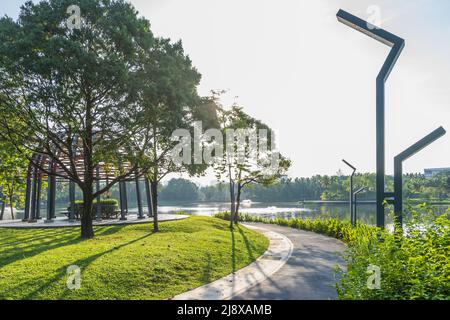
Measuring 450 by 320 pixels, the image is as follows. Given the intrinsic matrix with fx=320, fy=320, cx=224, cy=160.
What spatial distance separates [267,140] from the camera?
27.7 metres

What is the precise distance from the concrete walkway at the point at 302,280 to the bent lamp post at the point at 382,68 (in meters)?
1.61

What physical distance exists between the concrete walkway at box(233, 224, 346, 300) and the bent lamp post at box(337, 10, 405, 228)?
161 centimetres

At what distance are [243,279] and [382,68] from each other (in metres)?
6.85

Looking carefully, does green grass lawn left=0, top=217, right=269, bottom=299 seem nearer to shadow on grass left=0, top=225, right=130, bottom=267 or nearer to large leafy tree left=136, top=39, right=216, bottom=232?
shadow on grass left=0, top=225, right=130, bottom=267

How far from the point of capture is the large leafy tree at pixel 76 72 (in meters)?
11.1

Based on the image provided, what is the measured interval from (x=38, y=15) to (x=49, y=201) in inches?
551

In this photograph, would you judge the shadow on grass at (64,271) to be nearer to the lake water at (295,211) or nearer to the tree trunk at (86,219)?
the tree trunk at (86,219)

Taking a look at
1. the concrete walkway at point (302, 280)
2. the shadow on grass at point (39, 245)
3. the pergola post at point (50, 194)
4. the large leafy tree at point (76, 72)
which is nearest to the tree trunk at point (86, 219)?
the shadow on grass at point (39, 245)

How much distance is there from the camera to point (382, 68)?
596 centimetres

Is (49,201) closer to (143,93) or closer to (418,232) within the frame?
(143,93)

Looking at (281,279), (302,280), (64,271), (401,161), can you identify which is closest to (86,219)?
(64,271)

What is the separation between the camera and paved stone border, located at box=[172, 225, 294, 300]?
8.00 meters

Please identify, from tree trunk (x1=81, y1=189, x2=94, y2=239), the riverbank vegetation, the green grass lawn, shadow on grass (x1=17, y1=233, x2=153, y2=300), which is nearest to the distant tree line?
tree trunk (x1=81, y1=189, x2=94, y2=239)
